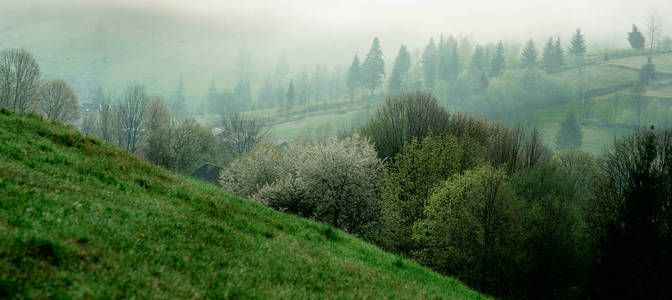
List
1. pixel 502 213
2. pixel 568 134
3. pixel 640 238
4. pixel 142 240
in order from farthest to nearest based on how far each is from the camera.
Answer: pixel 568 134 < pixel 502 213 < pixel 640 238 < pixel 142 240

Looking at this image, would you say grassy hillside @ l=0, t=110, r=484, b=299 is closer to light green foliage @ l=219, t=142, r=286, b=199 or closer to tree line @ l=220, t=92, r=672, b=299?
tree line @ l=220, t=92, r=672, b=299

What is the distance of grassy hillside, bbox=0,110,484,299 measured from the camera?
776cm

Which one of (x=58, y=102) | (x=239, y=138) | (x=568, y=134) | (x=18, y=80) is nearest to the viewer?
(x=18, y=80)

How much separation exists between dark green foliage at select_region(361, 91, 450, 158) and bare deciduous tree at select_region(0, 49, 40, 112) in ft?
250

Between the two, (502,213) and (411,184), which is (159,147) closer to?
(411,184)

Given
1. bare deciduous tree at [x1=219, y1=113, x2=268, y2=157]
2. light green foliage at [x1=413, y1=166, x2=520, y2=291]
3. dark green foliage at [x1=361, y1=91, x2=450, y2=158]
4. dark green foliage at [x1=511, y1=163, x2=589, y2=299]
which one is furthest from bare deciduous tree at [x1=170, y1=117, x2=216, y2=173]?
dark green foliage at [x1=511, y1=163, x2=589, y2=299]

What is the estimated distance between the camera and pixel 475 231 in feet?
119

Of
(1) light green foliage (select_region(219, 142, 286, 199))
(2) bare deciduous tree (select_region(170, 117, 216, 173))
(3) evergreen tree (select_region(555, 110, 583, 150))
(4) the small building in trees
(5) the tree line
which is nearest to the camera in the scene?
(5) the tree line

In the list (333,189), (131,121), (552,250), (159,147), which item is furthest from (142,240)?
(131,121)

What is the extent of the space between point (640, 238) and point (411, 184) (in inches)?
765

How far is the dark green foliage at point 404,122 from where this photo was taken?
54125 mm

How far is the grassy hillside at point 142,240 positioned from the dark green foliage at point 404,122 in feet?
121

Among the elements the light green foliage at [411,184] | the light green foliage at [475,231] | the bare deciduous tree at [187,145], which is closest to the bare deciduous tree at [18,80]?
the bare deciduous tree at [187,145]

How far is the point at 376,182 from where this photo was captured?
4469 cm
